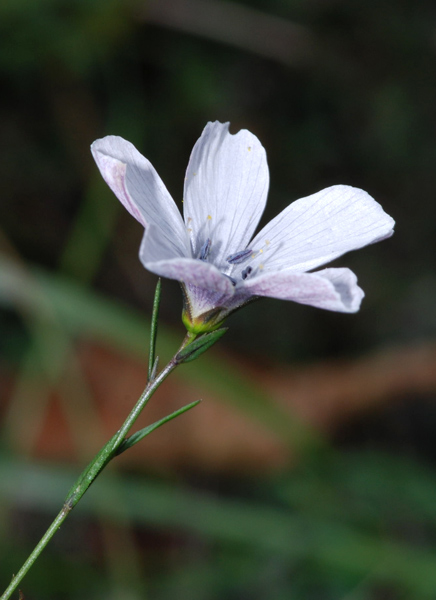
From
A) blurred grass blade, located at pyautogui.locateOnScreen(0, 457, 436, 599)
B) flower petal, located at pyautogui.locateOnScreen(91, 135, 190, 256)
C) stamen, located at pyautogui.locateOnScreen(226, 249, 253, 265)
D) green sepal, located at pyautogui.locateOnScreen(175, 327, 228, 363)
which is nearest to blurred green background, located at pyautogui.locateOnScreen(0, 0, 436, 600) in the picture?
blurred grass blade, located at pyautogui.locateOnScreen(0, 457, 436, 599)

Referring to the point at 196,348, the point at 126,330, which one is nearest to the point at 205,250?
the point at 196,348

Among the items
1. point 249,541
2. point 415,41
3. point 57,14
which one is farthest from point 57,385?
point 415,41

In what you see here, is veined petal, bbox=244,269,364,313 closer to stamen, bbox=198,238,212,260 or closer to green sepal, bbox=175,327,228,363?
green sepal, bbox=175,327,228,363

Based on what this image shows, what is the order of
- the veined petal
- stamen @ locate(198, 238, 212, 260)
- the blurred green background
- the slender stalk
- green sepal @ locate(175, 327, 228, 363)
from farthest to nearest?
the blurred green background, stamen @ locate(198, 238, 212, 260), green sepal @ locate(175, 327, 228, 363), the veined petal, the slender stalk

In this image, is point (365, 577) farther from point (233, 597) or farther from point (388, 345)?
point (388, 345)

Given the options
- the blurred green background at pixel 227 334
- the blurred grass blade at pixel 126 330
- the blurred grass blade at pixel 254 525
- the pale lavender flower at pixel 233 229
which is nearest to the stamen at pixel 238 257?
the pale lavender flower at pixel 233 229

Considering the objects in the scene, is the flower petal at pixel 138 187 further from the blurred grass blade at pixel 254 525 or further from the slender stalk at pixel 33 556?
the blurred grass blade at pixel 254 525
